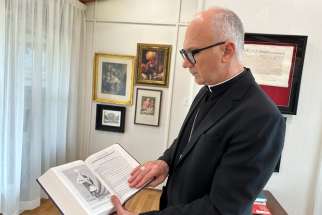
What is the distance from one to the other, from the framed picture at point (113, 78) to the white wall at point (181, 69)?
0.32 ft

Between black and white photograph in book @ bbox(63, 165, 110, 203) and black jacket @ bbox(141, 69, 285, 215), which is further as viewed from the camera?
black and white photograph in book @ bbox(63, 165, 110, 203)

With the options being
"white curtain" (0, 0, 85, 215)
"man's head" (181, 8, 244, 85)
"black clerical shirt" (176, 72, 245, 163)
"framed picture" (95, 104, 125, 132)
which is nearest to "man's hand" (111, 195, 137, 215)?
"black clerical shirt" (176, 72, 245, 163)

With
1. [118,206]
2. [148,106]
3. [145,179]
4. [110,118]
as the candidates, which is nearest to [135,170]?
[145,179]

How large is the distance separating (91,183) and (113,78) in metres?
2.30

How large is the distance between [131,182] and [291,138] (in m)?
1.34

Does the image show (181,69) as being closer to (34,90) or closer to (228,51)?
(34,90)

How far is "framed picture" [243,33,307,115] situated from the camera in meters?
1.76

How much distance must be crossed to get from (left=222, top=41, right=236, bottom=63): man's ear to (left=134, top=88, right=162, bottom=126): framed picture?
2255 mm

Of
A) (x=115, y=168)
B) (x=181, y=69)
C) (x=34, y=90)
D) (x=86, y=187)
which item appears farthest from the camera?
(x=181, y=69)

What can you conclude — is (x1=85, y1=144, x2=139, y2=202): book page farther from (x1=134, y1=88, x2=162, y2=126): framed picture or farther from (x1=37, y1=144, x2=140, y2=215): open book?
(x1=134, y1=88, x2=162, y2=126): framed picture

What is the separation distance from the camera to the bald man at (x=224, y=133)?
0.71 meters

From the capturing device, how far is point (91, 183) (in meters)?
0.99

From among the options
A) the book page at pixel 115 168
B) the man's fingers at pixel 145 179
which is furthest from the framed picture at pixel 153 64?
the man's fingers at pixel 145 179

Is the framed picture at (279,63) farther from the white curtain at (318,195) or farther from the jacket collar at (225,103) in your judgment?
the jacket collar at (225,103)
